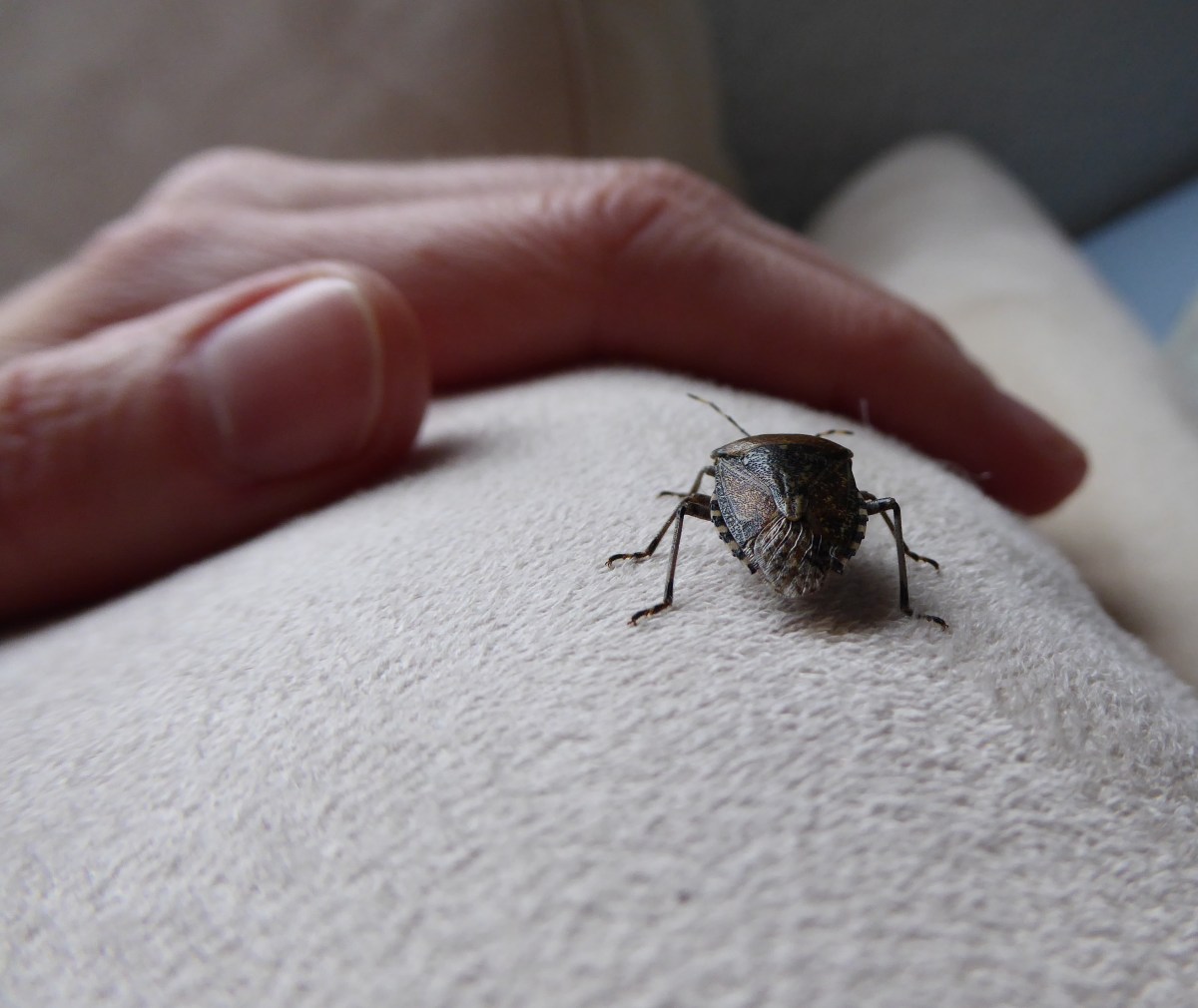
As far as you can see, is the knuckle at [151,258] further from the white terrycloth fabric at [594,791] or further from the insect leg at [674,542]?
the insect leg at [674,542]

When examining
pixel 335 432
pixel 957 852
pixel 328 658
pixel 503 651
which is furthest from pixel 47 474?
pixel 957 852

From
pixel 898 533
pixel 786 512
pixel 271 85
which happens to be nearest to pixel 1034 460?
pixel 898 533

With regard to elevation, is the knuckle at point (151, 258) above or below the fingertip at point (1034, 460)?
above

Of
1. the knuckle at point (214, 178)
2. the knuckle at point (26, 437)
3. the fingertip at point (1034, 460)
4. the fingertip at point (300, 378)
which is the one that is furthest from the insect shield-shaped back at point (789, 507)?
the knuckle at point (214, 178)

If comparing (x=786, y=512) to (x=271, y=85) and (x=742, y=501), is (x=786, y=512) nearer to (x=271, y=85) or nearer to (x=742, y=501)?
(x=742, y=501)

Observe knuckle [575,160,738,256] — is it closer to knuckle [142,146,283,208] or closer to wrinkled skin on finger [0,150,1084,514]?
wrinkled skin on finger [0,150,1084,514]

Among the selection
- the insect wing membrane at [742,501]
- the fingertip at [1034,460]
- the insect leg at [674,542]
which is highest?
the insect wing membrane at [742,501]

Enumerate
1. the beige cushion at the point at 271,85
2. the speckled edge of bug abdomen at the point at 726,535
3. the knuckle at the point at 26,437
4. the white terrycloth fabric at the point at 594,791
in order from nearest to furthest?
the white terrycloth fabric at the point at 594,791, the speckled edge of bug abdomen at the point at 726,535, the knuckle at the point at 26,437, the beige cushion at the point at 271,85
